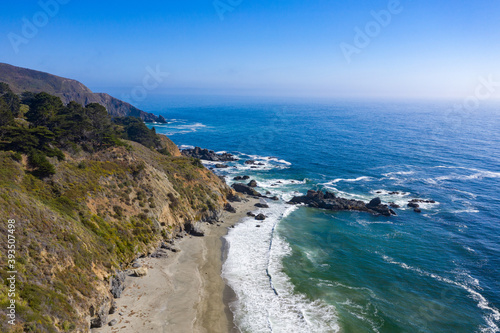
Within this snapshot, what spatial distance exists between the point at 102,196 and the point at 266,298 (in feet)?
83.4

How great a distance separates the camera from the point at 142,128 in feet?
305

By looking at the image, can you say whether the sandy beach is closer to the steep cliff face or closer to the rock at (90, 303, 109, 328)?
the rock at (90, 303, 109, 328)

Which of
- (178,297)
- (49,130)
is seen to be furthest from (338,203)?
(49,130)

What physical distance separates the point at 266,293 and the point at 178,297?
10517mm

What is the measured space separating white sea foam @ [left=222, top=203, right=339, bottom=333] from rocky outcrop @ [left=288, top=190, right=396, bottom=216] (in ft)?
66.9

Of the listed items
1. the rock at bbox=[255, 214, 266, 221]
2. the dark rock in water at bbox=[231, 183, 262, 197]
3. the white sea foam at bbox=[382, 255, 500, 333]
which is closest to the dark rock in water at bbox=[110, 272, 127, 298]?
the rock at bbox=[255, 214, 266, 221]

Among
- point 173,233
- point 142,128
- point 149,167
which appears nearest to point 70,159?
point 149,167

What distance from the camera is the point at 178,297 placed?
105ft

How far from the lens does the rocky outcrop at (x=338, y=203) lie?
64.1m

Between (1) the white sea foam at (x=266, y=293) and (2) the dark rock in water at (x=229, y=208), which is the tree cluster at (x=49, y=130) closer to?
(2) the dark rock in water at (x=229, y=208)

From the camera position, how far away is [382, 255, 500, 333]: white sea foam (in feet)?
104

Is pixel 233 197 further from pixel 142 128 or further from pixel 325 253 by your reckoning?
pixel 142 128

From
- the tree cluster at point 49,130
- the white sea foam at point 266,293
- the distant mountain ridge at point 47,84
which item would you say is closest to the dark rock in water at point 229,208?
the white sea foam at point 266,293

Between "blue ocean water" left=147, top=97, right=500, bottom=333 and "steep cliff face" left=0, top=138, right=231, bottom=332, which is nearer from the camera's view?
"steep cliff face" left=0, top=138, right=231, bottom=332
